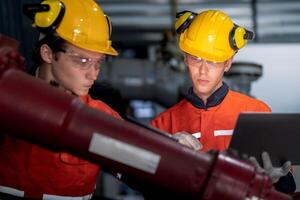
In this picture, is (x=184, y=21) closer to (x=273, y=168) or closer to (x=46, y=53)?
(x=46, y=53)

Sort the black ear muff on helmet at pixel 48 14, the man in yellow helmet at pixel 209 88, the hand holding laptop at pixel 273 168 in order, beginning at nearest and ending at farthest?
the hand holding laptop at pixel 273 168, the black ear muff on helmet at pixel 48 14, the man in yellow helmet at pixel 209 88

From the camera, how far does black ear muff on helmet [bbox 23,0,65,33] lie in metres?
1.66

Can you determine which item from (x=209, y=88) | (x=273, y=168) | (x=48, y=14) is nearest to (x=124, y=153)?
(x=273, y=168)

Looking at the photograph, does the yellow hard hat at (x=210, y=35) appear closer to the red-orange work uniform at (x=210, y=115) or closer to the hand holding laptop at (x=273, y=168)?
the red-orange work uniform at (x=210, y=115)

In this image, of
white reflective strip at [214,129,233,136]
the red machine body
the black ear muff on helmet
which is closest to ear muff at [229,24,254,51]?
white reflective strip at [214,129,233,136]

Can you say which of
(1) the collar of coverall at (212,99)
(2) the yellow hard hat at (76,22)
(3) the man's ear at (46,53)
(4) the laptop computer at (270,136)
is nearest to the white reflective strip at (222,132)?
(1) the collar of coverall at (212,99)

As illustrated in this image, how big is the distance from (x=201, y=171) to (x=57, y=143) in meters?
0.32

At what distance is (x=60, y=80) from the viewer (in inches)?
67.9

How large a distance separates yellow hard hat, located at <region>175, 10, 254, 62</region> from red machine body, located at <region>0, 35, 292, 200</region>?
93 centimetres

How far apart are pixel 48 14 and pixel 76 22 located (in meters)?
0.10

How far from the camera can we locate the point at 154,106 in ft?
14.6

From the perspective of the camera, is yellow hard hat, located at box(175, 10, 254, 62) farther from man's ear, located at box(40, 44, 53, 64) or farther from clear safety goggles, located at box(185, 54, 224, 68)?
man's ear, located at box(40, 44, 53, 64)

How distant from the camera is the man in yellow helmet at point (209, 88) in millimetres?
1975

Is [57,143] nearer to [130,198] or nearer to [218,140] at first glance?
[218,140]
